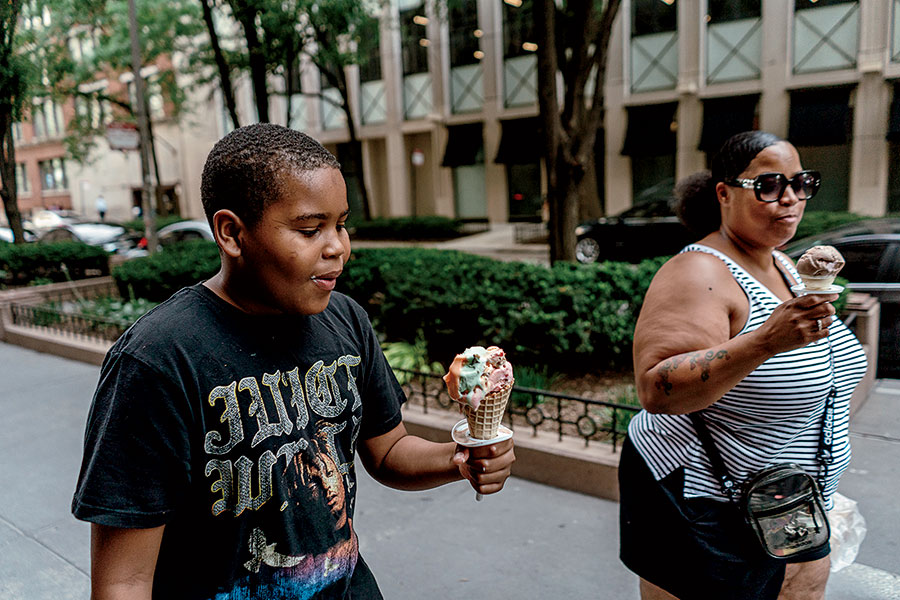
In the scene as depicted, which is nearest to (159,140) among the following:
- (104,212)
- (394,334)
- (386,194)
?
(104,212)

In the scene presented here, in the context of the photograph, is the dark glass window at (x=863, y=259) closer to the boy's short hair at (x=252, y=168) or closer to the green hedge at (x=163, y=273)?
the boy's short hair at (x=252, y=168)

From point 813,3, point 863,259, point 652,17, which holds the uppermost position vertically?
point 652,17

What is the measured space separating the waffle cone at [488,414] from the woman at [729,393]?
24.1 inches

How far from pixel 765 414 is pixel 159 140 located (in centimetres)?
3439

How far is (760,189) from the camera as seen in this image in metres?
2.12

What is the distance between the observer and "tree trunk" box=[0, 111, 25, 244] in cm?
1095

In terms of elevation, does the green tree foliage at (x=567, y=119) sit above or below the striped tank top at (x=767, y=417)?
above

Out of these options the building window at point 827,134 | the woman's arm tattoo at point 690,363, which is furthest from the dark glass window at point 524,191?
the woman's arm tattoo at point 690,363

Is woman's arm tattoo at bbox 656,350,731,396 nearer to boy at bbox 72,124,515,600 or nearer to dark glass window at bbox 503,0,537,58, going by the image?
boy at bbox 72,124,515,600

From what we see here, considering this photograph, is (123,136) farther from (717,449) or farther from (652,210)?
(717,449)

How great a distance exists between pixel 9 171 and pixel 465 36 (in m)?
16.6

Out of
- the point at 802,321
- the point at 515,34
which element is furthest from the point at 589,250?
the point at 802,321

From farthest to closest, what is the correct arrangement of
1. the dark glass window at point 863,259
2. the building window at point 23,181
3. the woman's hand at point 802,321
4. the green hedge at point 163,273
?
1. the building window at point 23,181
2. the green hedge at point 163,273
3. the dark glass window at point 863,259
4. the woman's hand at point 802,321

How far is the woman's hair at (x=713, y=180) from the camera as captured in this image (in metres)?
2.19
